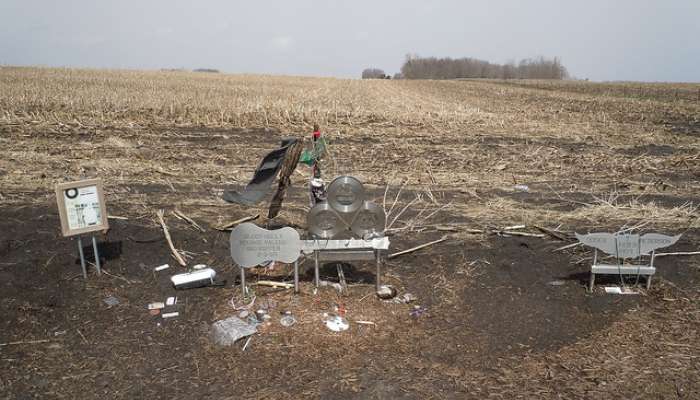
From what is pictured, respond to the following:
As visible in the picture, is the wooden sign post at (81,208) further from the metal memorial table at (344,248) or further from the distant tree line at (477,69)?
the distant tree line at (477,69)

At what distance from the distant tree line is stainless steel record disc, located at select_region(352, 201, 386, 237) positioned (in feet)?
360

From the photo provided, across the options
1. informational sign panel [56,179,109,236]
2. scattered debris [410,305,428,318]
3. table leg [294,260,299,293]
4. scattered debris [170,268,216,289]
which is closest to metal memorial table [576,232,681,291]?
scattered debris [410,305,428,318]

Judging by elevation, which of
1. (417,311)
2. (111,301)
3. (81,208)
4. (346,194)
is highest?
(346,194)

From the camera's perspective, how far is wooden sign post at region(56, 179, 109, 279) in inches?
200

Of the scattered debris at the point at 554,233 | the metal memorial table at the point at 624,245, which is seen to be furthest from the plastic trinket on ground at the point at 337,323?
the scattered debris at the point at 554,233

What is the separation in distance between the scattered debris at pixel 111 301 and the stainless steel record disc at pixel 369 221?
2.46 m

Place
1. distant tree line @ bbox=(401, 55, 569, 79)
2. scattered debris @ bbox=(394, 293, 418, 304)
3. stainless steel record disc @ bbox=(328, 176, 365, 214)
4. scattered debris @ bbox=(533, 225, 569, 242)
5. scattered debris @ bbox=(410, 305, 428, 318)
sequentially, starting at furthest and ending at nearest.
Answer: distant tree line @ bbox=(401, 55, 569, 79) → scattered debris @ bbox=(533, 225, 569, 242) → scattered debris @ bbox=(394, 293, 418, 304) → stainless steel record disc @ bbox=(328, 176, 365, 214) → scattered debris @ bbox=(410, 305, 428, 318)

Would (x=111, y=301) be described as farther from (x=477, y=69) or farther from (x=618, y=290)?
(x=477, y=69)

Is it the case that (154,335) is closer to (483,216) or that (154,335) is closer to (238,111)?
(483,216)

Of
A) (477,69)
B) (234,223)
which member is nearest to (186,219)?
(234,223)

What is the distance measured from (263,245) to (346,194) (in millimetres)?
953

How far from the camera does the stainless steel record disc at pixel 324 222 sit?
509cm

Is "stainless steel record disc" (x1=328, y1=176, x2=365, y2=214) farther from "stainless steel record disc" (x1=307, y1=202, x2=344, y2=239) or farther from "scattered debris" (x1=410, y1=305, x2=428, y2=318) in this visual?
"scattered debris" (x1=410, y1=305, x2=428, y2=318)

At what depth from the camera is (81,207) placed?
5.21m
